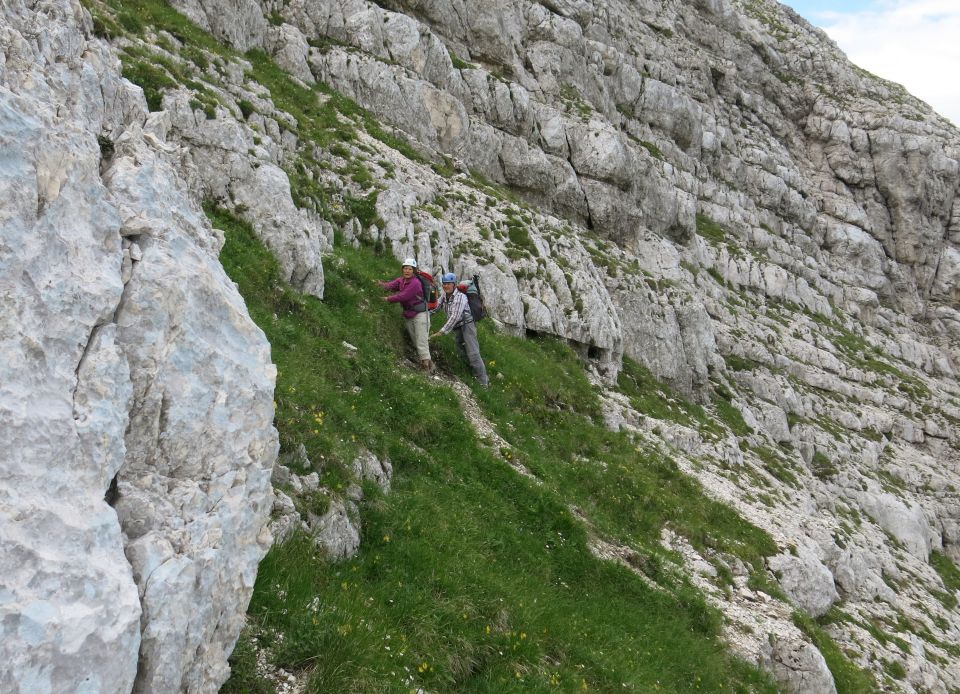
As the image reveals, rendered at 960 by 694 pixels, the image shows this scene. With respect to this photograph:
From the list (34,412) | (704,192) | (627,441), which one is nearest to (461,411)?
(627,441)

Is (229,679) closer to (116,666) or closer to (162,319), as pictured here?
(116,666)

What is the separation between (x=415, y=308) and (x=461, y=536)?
803 cm

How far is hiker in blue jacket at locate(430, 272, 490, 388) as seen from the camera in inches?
709

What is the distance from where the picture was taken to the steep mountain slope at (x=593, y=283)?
9219mm

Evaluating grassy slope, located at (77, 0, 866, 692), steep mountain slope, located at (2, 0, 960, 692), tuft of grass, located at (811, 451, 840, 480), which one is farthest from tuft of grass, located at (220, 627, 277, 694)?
tuft of grass, located at (811, 451, 840, 480)

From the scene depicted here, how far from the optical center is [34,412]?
423 centimetres

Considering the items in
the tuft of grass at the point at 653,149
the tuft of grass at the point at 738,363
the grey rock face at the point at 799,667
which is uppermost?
the tuft of grass at the point at 653,149

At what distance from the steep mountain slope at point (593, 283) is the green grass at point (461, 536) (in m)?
0.12

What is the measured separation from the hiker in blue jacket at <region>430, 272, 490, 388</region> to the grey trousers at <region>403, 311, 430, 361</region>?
0.62 m

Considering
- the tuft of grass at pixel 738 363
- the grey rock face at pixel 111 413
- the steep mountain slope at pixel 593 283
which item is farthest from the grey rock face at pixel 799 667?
the tuft of grass at pixel 738 363

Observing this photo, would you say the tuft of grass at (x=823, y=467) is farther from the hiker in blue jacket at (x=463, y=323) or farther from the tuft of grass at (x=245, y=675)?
the tuft of grass at (x=245, y=675)

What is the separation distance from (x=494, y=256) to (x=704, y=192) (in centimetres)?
5107

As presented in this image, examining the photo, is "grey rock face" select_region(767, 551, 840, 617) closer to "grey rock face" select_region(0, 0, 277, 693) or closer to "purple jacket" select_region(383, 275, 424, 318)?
"purple jacket" select_region(383, 275, 424, 318)

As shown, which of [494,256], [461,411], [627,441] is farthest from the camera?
[494,256]
